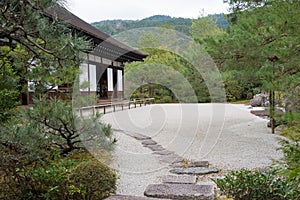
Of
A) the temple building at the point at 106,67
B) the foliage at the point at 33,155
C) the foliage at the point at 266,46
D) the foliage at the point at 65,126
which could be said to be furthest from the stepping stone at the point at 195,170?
the temple building at the point at 106,67

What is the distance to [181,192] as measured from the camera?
2.84 meters

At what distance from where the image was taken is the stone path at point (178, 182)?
2.74 metres

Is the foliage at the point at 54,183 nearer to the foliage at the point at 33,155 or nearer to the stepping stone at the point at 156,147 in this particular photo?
the foliage at the point at 33,155

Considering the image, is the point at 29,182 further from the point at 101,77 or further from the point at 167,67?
the point at 167,67

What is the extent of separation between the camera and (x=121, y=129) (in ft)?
23.1

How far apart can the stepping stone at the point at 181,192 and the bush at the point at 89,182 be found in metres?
0.47

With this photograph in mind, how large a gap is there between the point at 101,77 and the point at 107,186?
32.4 ft

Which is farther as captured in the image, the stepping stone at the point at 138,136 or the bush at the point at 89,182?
the stepping stone at the point at 138,136

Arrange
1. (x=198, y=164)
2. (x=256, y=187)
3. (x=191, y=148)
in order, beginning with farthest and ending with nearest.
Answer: (x=191, y=148), (x=198, y=164), (x=256, y=187)

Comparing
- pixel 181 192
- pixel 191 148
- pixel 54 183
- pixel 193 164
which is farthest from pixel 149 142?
pixel 54 183

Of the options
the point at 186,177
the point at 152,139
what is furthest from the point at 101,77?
the point at 186,177

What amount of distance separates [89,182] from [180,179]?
1.24 meters

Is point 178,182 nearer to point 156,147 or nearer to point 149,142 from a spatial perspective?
point 156,147

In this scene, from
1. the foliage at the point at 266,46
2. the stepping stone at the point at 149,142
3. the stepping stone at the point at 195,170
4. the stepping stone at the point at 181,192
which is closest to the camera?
the stepping stone at the point at 181,192
